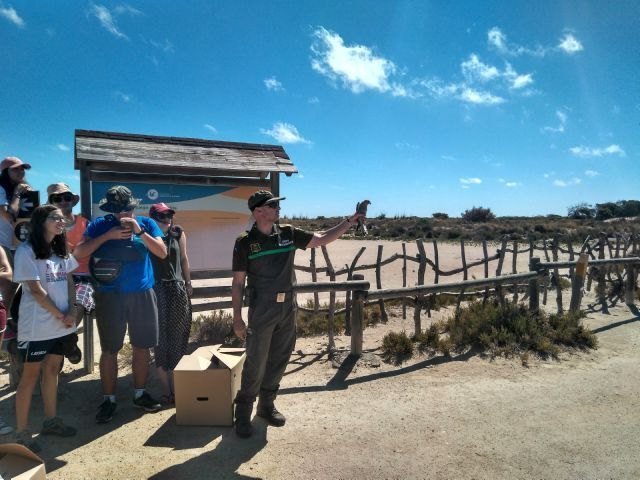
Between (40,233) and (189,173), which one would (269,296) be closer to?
(40,233)

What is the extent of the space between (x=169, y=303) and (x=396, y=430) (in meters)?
2.37

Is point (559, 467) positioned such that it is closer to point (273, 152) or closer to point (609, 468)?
point (609, 468)

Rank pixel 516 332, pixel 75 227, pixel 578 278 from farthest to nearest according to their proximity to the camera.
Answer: pixel 578 278 < pixel 516 332 < pixel 75 227

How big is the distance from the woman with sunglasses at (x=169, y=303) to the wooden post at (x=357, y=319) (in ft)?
7.00

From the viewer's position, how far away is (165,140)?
18.5ft

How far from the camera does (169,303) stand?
414 centimetres

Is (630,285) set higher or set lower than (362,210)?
lower

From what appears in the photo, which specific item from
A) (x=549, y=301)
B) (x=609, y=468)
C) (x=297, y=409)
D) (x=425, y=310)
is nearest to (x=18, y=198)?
(x=297, y=409)

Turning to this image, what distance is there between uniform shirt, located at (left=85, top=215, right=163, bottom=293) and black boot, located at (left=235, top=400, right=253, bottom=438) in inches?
51.6

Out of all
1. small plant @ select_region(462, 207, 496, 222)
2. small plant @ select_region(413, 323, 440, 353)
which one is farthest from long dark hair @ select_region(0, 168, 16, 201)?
small plant @ select_region(462, 207, 496, 222)

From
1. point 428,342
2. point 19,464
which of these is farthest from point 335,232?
point 428,342

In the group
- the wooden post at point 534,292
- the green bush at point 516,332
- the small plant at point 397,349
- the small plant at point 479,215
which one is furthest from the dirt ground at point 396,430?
the small plant at point 479,215

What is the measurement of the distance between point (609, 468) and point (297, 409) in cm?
253

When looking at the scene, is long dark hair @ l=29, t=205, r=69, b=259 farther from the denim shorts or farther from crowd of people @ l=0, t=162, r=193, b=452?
the denim shorts
